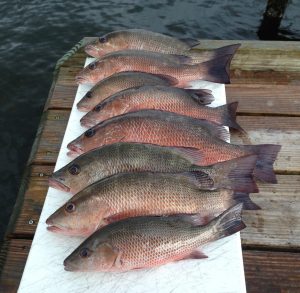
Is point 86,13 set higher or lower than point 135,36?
lower

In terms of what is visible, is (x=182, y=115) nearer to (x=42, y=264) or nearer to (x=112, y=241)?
(x=112, y=241)

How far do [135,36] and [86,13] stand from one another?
4.53 meters

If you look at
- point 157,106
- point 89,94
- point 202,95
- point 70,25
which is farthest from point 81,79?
point 70,25

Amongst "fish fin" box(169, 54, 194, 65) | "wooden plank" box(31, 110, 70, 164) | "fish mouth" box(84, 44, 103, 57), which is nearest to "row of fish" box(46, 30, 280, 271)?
"fish fin" box(169, 54, 194, 65)

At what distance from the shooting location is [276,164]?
3.18m

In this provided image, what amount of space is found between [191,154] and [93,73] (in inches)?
56.9

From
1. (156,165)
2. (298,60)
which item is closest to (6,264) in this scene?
(156,165)

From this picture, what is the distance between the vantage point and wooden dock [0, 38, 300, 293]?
8.63ft

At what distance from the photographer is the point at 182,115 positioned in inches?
122

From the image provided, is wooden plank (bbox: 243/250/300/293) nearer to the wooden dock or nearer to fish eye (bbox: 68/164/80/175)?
the wooden dock

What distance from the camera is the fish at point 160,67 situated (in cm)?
364

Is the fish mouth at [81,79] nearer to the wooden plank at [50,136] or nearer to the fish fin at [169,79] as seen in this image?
the wooden plank at [50,136]

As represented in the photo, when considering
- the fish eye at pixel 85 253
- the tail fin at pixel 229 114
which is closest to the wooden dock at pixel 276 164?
the tail fin at pixel 229 114

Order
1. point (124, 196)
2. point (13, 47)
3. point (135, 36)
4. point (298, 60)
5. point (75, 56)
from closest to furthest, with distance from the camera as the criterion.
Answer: point (124, 196) < point (135, 36) < point (298, 60) < point (75, 56) < point (13, 47)
